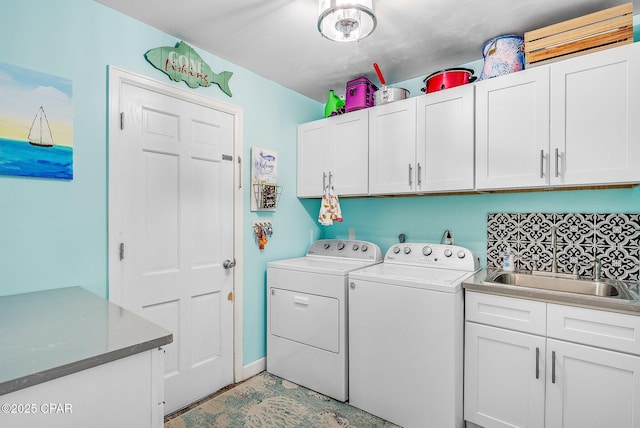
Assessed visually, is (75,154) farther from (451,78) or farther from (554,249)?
(554,249)

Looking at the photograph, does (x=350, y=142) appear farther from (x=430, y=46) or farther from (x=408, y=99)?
(x=430, y=46)

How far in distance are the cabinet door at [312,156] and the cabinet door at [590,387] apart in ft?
6.54

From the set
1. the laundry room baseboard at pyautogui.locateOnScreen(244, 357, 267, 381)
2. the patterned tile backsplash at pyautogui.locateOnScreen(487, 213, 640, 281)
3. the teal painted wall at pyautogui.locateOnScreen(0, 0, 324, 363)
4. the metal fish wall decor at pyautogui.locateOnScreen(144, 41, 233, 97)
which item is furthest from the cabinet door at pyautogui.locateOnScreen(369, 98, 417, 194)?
the laundry room baseboard at pyautogui.locateOnScreen(244, 357, 267, 381)

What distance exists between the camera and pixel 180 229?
7.23 feet

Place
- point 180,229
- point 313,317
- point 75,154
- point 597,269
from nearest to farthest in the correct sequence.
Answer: point 75,154
point 597,269
point 180,229
point 313,317

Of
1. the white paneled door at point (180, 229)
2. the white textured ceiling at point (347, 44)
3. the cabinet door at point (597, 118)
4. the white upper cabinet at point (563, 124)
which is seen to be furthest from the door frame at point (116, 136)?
the cabinet door at point (597, 118)

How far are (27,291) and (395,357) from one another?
2009 mm

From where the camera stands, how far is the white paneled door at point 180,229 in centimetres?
196

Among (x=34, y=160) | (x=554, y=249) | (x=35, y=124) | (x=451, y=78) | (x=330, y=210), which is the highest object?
(x=451, y=78)

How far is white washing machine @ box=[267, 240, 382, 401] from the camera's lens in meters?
2.29

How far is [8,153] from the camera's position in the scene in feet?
4.97

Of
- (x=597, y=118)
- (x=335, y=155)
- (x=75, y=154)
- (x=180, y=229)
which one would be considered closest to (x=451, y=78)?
(x=597, y=118)

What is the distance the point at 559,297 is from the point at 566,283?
53 cm

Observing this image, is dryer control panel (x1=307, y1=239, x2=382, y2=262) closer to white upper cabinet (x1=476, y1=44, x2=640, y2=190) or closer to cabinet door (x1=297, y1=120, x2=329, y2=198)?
cabinet door (x1=297, y1=120, x2=329, y2=198)
